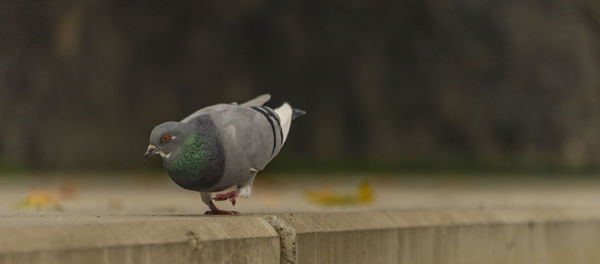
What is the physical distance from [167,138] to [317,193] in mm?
4265

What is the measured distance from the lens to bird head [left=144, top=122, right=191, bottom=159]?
4.87 metres

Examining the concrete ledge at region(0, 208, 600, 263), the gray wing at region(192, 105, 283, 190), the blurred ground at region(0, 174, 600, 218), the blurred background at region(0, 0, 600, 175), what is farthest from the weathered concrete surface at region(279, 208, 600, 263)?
the blurred background at region(0, 0, 600, 175)

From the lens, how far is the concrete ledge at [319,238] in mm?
3924

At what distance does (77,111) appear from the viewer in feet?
46.8

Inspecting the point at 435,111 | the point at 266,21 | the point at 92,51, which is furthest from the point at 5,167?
the point at 435,111

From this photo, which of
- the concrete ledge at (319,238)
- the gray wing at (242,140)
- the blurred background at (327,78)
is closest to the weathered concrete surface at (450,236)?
the concrete ledge at (319,238)

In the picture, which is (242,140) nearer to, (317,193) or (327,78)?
(317,193)

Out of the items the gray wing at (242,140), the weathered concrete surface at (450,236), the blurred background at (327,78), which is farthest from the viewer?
the blurred background at (327,78)

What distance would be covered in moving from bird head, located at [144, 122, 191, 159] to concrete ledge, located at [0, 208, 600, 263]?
0.27 meters

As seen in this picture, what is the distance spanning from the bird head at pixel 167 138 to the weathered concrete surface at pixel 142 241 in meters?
0.33

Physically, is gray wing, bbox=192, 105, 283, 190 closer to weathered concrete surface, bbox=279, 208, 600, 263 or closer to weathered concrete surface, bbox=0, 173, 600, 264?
weathered concrete surface, bbox=0, 173, 600, 264

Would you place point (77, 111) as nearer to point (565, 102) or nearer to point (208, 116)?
point (565, 102)

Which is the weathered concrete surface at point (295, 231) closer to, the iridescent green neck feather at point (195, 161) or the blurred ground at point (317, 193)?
the blurred ground at point (317, 193)

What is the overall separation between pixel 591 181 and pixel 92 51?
5722 millimetres
